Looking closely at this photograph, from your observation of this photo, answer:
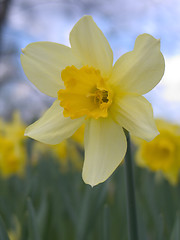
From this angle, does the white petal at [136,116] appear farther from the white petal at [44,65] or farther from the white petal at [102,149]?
the white petal at [44,65]

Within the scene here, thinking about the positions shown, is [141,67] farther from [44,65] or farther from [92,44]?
[44,65]

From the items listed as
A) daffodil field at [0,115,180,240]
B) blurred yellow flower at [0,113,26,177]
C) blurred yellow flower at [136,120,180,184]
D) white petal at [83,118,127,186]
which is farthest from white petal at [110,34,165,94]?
blurred yellow flower at [0,113,26,177]

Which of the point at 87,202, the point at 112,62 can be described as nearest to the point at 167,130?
the point at 87,202

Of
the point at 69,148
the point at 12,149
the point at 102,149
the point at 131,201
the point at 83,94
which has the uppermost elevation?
the point at 83,94

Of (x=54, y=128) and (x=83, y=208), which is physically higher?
(x=54, y=128)

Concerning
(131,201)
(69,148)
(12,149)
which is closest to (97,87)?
(131,201)

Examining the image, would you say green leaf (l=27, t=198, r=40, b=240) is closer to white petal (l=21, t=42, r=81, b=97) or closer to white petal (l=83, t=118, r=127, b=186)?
white petal (l=83, t=118, r=127, b=186)
